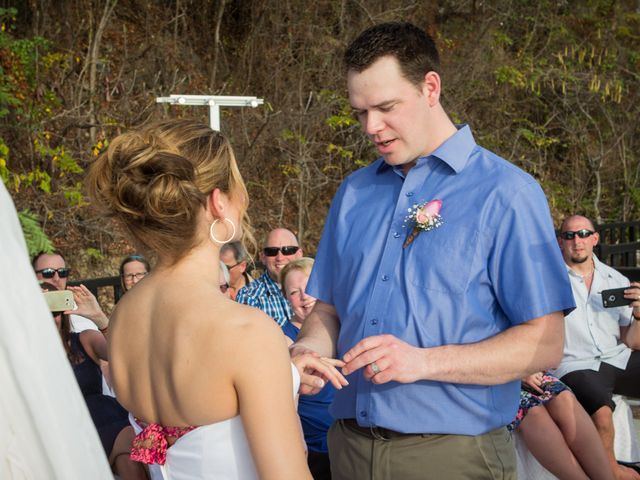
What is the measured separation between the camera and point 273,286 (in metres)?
6.24

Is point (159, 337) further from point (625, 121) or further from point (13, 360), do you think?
point (625, 121)

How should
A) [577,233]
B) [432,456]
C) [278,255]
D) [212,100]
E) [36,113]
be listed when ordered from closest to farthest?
[432,456] → [577,233] → [278,255] → [212,100] → [36,113]

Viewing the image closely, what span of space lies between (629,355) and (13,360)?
5.68 meters

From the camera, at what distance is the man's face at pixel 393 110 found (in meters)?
2.65

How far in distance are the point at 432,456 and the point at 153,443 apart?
0.85m

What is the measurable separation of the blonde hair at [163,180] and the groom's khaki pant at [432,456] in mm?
900

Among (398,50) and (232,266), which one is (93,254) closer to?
(232,266)

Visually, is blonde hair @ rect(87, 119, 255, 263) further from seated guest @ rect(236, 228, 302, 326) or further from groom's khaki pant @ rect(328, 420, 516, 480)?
seated guest @ rect(236, 228, 302, 326)

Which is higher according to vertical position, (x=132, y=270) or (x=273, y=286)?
(x=132, y=270)

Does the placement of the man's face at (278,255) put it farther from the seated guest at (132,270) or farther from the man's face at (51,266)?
the man's face at (51,266)

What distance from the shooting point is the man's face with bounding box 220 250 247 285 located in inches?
280

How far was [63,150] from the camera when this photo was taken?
35.1 ft

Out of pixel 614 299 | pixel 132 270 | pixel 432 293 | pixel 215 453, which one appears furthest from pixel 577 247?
pixel 215 453

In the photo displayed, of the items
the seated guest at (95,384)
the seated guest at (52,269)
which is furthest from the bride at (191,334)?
the seated guest at (52,269)
